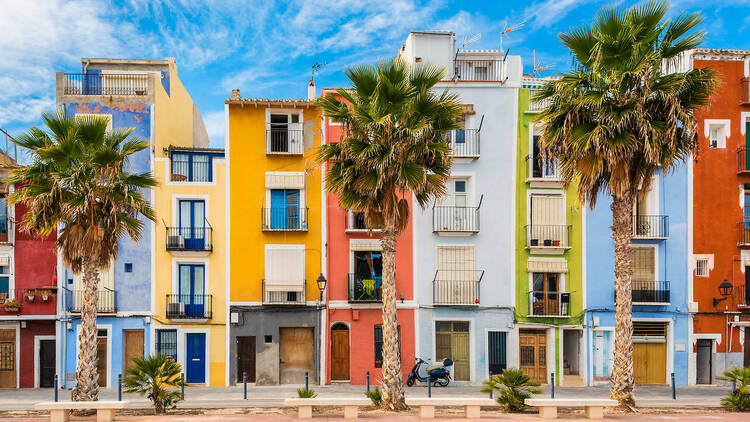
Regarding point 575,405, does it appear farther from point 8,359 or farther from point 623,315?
point 8,359

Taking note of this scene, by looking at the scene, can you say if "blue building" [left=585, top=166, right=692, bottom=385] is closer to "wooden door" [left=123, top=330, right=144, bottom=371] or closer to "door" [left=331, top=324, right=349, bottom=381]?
"door" [left=331, top=324, right=349, bottom=381]

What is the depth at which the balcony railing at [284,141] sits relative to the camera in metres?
25.8

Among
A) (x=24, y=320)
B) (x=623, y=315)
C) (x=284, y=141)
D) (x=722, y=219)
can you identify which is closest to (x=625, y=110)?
(x=623, y=315)

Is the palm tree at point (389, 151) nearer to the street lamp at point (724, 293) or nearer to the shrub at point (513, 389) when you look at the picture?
the shrub at point (513, 389)

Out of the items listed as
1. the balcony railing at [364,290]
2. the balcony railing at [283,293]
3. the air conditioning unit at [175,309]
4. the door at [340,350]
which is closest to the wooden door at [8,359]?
the air conditioning unit at [175,309]

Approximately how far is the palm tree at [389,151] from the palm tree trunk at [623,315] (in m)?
5.28

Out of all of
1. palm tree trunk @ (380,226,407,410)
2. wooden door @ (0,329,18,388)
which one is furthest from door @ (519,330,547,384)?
wooden door @ (0,329,18,388)

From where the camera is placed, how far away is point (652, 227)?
2588 centimetres

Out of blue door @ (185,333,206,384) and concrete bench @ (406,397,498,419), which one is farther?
blue door @ (185,333,206,384)

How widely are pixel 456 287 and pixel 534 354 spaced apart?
4.41 metres

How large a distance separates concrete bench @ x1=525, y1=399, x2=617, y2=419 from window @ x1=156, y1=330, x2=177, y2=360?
15.5 metres

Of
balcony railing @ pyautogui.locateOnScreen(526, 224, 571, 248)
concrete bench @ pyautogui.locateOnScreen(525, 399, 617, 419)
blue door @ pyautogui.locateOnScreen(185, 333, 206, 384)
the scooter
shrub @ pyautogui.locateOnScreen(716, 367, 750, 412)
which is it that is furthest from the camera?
balcony railing @ pyautogui.locateOnScreen(526, 224, 571, 248)

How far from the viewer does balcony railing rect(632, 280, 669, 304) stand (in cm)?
2545

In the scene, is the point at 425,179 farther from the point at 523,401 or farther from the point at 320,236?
the point at 320,236
